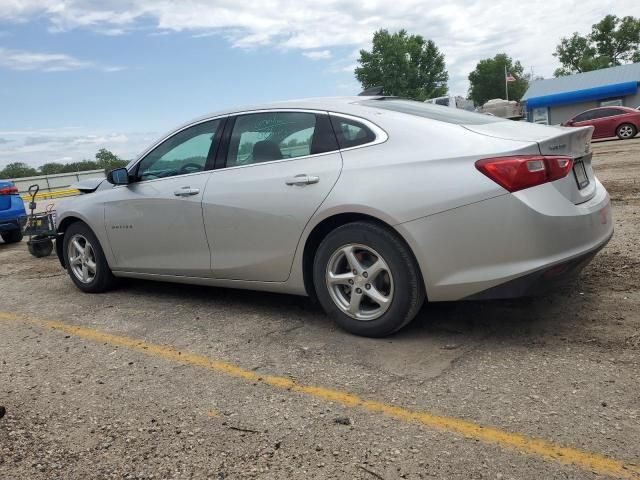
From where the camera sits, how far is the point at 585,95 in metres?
42.5

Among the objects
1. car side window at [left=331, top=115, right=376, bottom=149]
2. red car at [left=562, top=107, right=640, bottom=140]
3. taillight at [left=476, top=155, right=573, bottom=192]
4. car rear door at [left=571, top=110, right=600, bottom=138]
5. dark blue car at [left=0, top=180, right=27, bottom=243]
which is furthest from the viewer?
car rear door at [left=571, top=110, right=600, bottom=138]

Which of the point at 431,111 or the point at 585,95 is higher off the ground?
the point at 585,95

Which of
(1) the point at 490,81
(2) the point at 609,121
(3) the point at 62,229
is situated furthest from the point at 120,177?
(1) the point at 490,81

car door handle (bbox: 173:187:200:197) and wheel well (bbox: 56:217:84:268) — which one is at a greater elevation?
car door handle (bbox: 173:187:200:197)

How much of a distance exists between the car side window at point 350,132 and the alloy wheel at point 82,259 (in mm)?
2908

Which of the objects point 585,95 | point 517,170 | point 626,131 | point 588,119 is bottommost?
point 626,131

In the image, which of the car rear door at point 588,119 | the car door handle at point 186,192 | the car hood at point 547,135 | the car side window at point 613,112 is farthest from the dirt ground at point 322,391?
the car side window at point 613,112

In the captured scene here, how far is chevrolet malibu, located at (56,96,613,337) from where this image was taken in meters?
3.16

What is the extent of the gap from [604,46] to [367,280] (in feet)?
296

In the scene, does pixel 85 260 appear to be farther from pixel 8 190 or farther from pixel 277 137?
pixel 8 190

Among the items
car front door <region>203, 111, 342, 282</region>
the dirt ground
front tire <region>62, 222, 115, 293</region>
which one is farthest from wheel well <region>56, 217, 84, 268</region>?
car front door <region>203, 111, 342, 282</region>

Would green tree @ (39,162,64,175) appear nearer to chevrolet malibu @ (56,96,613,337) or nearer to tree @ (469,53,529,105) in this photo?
chevrolet malibu @ (56,96,613,337)

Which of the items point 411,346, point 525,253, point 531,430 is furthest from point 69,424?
point 525,253

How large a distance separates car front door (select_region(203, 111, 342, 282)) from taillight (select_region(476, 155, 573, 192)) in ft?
3.14
